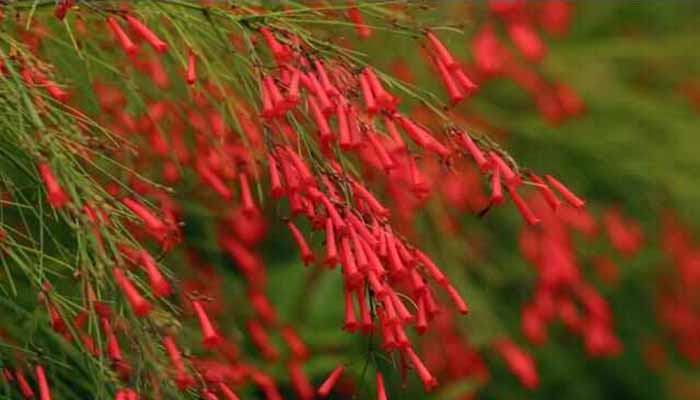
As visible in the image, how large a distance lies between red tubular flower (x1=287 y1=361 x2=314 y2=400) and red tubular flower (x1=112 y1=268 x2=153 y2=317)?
A: 1.03 m

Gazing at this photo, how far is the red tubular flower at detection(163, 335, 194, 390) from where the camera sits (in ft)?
5.57

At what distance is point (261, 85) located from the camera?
185cm

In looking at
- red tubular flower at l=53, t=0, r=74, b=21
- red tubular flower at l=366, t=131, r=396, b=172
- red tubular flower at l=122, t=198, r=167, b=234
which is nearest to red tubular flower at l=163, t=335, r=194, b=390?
red tubular flower at l=122, t=198, r=167, b=234

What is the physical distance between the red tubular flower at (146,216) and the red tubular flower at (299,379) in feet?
2.82

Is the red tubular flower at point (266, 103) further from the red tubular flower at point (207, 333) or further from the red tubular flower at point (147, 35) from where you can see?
the red tubular flower at point (207, 333)

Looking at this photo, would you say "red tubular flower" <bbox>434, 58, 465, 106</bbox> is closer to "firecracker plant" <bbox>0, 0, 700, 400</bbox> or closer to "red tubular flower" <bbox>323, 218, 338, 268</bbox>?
"firecracker plant" <bbox>0, 0, 700, 400</bbox>

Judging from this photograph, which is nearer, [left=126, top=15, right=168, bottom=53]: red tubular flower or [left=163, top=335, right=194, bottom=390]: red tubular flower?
[left=163, top=335, right=194, bottom=390]: red tubular flower

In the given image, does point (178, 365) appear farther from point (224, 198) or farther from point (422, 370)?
point (224, 198)

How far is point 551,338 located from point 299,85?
2.44 m

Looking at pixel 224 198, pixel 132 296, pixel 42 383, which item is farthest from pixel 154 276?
pixel 224 198

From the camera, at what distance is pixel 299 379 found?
278 centimetres

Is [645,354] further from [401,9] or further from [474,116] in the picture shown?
[401,9]

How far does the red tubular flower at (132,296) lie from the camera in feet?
5.23

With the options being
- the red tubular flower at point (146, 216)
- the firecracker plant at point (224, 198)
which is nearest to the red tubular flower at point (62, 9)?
the firecracker plant at point (224, 198)
